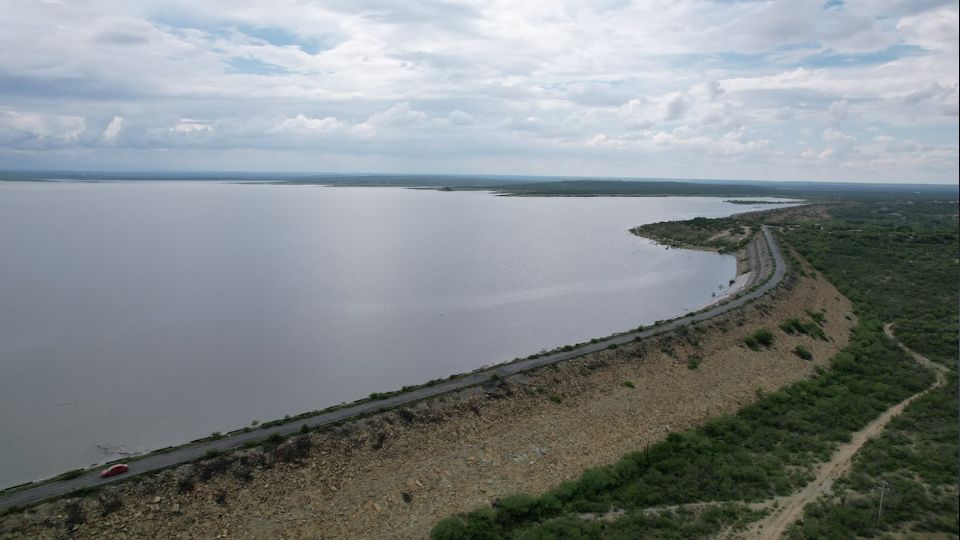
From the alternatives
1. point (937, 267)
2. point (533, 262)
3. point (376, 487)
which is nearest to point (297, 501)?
point (376, 487)

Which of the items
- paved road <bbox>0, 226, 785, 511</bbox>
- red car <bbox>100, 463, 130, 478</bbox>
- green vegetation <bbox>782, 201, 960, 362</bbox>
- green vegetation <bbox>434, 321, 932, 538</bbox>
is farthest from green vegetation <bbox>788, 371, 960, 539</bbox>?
red car <bbox>100, 463, 130, 478</bbox>

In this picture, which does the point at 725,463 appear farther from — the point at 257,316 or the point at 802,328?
the point at 257,316

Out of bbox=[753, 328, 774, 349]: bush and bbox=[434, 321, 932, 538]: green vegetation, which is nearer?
bbox=[434, 321, 932, 538]: green vegetation

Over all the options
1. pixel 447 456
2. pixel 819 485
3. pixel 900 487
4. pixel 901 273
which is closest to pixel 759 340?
pixel 819 485

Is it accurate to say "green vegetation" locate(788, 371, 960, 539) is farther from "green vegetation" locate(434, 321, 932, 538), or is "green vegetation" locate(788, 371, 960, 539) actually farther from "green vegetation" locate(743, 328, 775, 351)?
"green vegetation" locate(743, 328, 775, 351)

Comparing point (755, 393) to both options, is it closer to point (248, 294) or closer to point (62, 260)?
point (248, 294)
